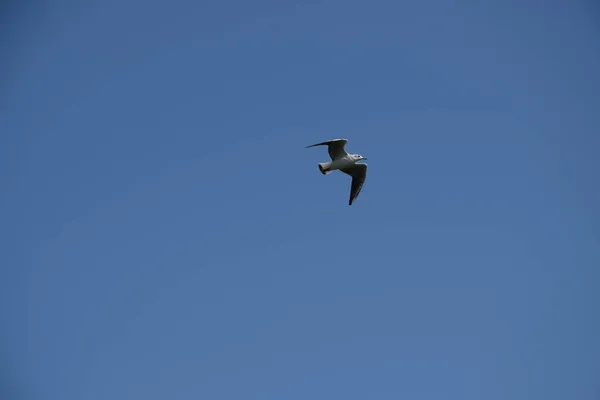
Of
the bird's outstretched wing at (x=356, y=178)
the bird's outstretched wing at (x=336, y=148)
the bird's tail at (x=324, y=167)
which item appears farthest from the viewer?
the bird's outstretched wing at (x=356, y=178)

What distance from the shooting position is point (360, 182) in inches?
1282

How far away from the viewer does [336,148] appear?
30891 mm

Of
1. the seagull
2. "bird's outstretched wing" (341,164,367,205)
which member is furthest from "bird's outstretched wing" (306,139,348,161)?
"bird's outstretched wing" (341,164,367,205)

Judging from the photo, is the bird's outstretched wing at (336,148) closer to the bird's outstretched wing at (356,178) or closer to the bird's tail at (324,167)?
the bird's tail at (324,167)

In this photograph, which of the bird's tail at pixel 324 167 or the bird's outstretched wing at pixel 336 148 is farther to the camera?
the bird's tail at pixel 324 167

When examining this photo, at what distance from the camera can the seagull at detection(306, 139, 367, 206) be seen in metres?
30.8

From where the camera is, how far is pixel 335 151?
31.0 m

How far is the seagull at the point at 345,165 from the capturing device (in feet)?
101

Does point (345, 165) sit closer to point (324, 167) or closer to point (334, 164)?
point (334, 164)

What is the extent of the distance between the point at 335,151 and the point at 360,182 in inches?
86.9

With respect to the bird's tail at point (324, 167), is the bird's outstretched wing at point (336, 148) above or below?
above

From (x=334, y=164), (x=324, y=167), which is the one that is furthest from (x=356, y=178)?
(x=324, y=167)

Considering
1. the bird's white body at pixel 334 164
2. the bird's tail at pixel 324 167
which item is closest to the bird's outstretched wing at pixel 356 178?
the bird's white body at pixel 334 164

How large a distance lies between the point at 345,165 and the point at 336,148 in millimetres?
1022
